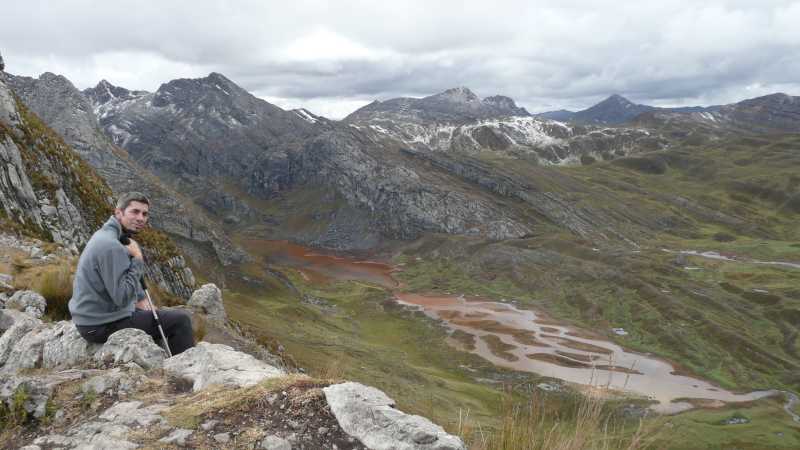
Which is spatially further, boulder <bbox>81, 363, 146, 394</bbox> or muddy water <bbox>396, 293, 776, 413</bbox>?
muddy water <bbox>396, 293, 776, 413</bbox>

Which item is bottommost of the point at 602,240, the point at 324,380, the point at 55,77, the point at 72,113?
the point at 602,240

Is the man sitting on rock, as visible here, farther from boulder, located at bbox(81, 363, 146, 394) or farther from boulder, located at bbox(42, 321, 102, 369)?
boulder, located at bbox(81, 363, 146, 394)

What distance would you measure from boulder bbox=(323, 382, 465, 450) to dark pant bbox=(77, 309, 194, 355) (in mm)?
4569

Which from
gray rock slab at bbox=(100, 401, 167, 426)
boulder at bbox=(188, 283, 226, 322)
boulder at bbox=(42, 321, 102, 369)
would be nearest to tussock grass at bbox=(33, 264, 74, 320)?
boulder at bbox=(42, 321, 102, 369)

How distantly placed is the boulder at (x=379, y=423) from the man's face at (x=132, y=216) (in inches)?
197

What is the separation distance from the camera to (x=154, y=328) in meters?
9.43

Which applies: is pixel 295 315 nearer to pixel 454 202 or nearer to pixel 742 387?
pixel 742 387

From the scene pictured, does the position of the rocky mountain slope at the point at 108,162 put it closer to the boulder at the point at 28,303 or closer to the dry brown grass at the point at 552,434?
the boulder at the point at 28,303

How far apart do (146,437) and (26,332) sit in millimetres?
5726

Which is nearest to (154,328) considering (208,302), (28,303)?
(28,303)

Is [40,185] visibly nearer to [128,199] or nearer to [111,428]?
[128,199]

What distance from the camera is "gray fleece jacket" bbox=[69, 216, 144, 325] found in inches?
329

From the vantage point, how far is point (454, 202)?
198 m

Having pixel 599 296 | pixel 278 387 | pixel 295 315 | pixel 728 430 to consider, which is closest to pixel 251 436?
pixel 278 387
